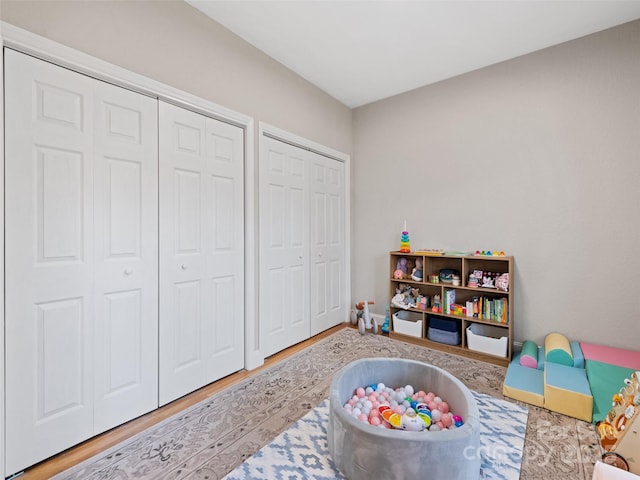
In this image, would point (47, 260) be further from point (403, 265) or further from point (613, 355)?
point (613, 355)

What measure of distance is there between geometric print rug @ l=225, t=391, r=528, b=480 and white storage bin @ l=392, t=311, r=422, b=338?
1172mm

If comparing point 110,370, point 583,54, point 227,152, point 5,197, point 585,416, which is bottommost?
point 585,416

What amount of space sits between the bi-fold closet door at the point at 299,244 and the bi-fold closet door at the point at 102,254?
1.46ft

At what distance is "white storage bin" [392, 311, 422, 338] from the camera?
3.02 meters

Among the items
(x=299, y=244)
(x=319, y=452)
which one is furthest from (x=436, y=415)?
(x=299, y=244)

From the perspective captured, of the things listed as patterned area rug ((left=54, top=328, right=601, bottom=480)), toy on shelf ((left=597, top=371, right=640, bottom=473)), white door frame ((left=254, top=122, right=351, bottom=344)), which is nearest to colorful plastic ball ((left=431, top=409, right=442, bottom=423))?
patterned area rug ((left=54, top=328, right=601, bottom=480))

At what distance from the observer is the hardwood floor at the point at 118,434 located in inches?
56.1

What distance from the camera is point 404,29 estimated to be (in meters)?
2.28

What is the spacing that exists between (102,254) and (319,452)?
5.26ft

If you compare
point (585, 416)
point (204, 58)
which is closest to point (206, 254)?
point (204, 58)

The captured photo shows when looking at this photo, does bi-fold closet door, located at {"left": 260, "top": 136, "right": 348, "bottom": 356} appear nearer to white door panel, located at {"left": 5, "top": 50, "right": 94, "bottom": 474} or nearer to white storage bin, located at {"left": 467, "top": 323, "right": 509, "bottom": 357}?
white door panel, located at {"left": 5, "top": 50, "right": 94, "bottom": 474}

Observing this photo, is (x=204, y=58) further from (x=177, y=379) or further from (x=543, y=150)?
(x=543, y=150)

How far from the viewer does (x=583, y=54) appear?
239cm

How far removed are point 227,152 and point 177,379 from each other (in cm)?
168
